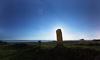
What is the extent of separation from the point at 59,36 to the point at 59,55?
177 inches

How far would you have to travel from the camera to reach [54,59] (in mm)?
9992

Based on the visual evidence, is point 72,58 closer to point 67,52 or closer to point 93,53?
point 67,52

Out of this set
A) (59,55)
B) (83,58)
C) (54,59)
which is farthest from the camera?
(59,55)

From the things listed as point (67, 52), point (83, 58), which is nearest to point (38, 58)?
point (67, 52)

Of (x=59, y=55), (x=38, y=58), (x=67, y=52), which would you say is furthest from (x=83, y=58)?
(x=38, y=58)

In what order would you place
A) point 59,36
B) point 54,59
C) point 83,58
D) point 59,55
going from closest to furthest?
1. point 83,58
2. point 54,59
3. point 59,55
4. point 59,36

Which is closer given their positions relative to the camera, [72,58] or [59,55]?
[72,58]

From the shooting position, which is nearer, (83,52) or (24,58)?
(83,52)

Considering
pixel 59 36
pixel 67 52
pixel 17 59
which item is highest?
pixel 59 36

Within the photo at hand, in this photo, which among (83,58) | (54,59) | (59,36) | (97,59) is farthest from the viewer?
(59,36)

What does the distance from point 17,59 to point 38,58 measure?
8.48 feet

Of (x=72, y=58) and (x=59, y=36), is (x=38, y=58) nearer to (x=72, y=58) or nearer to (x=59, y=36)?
(x=72, y=58)

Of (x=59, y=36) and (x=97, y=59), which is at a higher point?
(x=59, y=36)

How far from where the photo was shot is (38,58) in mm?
10711
